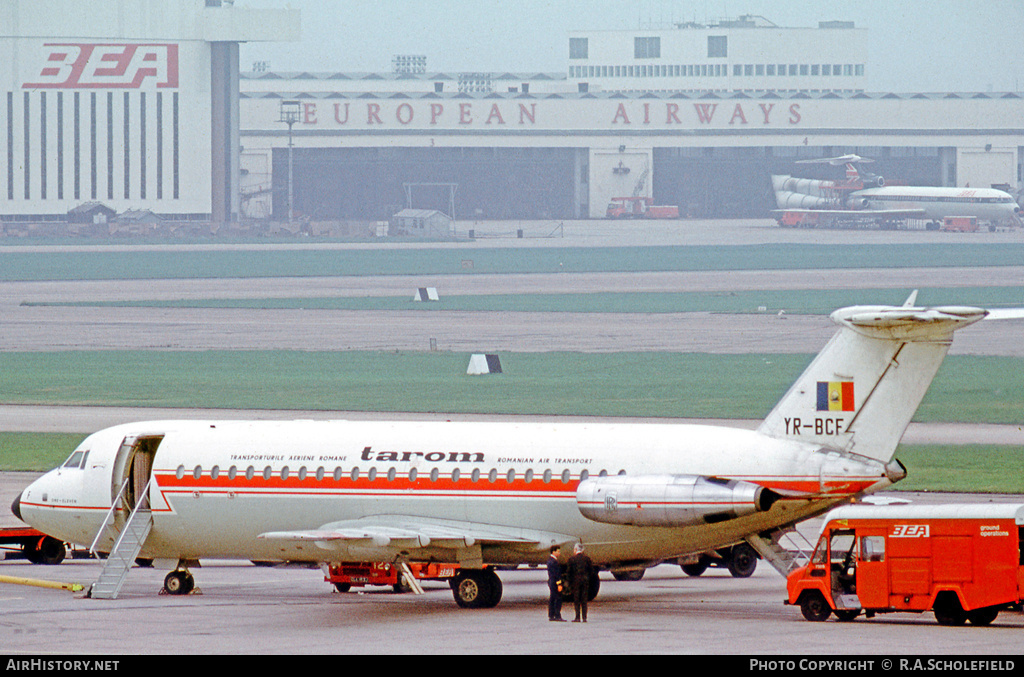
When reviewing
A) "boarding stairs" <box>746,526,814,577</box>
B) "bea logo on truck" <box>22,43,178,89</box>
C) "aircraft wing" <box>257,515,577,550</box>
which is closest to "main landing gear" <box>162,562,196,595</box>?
"aircraft wing" <box>257,515,577,550</box>

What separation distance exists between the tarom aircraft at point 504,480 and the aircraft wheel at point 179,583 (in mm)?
41

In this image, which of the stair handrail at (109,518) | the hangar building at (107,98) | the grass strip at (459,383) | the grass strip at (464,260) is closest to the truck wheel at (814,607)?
the stair handrail at (109,518)

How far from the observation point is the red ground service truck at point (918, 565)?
91.4ft

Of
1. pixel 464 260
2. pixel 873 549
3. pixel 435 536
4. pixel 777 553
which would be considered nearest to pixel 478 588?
pixel 435 536

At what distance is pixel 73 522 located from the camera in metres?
35.4

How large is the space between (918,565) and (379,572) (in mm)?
9996

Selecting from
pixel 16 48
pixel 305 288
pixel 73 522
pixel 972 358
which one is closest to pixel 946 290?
pixel 972 358

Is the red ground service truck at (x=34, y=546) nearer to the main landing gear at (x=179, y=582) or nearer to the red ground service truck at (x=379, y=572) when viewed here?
the main landing gear at (x=179, y=582)

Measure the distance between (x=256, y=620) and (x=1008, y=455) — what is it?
30502 millimetres

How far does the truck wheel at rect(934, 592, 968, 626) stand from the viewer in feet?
92.0

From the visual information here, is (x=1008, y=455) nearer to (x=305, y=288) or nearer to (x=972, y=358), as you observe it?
(x=972, y=358)

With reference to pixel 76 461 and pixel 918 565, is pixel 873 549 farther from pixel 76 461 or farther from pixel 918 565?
pixel 76 461

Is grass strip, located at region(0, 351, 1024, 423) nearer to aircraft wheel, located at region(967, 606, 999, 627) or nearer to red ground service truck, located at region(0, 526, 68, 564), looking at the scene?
red ground service truck, located at region(0, 526, 68, 564)

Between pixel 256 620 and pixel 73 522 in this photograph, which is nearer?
pixel 256 620
